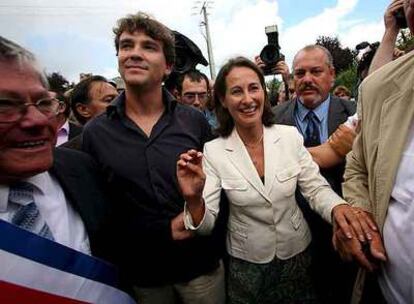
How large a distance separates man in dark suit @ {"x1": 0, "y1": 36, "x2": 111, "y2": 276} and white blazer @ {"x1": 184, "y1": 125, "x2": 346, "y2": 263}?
0.68 meters

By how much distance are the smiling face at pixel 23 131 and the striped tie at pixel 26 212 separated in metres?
0.05

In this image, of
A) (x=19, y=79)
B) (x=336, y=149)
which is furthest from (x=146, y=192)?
(x=336, y=149)

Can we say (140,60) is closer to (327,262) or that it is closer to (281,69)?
(327,262)

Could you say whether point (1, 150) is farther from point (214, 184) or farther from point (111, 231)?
point (214, 184)

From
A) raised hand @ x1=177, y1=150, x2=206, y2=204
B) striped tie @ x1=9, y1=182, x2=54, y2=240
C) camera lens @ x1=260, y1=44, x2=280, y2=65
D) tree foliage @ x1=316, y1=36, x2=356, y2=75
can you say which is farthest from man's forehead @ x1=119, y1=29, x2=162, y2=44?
tree foliage @ x1=316, y1=36, x2=356, y2=75

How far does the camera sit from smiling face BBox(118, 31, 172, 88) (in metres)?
2.10

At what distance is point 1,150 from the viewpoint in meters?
1.17

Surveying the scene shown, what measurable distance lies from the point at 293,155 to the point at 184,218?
0.72 m

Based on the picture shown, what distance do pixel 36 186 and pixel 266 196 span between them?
1.11 metres

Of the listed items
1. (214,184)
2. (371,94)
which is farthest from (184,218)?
(371,94)

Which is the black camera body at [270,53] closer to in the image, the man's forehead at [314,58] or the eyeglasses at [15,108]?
the man's forehead at [314,58]

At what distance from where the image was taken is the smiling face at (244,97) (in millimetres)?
2164

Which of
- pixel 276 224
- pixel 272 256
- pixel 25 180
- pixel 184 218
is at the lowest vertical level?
pixel 272 256

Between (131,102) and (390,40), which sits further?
(390,40)
